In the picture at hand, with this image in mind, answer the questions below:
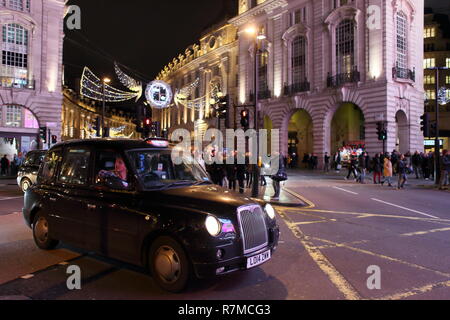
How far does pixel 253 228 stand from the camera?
15.2 ft

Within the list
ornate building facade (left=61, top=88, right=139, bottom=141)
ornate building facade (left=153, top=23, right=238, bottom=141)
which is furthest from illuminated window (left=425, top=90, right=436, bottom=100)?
ornate building facade (left=61, top=88, right=139, bottom=141)

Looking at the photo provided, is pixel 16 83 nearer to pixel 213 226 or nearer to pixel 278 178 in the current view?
pixel 278 178

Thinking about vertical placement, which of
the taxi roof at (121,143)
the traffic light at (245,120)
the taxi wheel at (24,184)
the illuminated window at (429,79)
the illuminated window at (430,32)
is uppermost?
the illuminated window at (430,32)

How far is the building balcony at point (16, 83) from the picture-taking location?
34938mm

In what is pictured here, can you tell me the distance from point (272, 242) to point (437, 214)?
7.75 m

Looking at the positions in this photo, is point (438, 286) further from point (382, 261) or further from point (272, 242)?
point (272, 242)

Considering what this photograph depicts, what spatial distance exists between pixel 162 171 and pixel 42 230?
2499mm

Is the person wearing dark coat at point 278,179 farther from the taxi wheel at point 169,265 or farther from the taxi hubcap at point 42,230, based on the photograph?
the taxi wheel at point 169,265

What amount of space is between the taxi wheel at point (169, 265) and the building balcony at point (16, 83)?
36.7 m

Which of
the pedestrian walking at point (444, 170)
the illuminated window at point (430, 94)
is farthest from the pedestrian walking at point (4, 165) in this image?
the illuminated window at point (430, 94)

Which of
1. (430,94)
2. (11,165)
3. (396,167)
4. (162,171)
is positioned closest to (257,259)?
(162,171)

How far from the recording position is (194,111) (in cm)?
6662

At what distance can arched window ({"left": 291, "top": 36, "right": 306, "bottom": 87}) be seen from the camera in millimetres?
39156

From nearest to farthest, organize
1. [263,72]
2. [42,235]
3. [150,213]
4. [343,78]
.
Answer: [150,213], [42,235], [343,78], [263,72]
